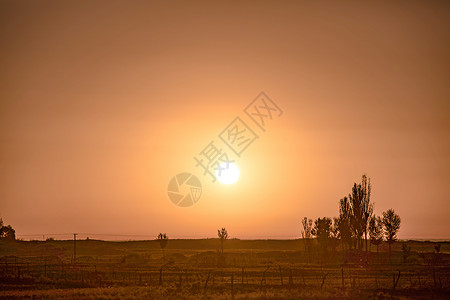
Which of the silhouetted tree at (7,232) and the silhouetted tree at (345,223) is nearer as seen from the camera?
the silhouetted tree at (345,223)

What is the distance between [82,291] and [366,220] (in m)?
43.1

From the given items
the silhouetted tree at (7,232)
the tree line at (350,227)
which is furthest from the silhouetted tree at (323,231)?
the silhouetted tree at (7,232)

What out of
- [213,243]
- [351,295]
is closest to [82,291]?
[351,295]

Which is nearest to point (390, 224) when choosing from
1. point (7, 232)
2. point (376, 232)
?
point (376, 232)

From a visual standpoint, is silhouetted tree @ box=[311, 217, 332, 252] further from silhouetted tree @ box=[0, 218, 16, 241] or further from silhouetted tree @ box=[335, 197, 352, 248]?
silhouetted tree @ box=[0, 218, 16, 241]

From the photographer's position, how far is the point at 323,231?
91.9m

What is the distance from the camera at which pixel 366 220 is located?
7375 cm

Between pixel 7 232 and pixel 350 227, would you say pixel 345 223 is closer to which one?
pixel 350 227

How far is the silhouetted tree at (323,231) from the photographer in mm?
89625

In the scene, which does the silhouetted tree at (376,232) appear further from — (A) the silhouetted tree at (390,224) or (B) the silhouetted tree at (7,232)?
(B) the silhouetted tree at (7,232)

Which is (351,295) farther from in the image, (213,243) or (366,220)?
(213,243)

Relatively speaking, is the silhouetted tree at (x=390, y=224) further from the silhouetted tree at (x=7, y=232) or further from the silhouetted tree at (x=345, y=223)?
the silhouetted tree at (x=7, y=232)

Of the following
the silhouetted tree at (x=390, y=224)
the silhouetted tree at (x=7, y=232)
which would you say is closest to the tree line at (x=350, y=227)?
the silhouetted tree at (x=390, y=224)

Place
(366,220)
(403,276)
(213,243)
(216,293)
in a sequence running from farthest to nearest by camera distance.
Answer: (213,243), (366,220), (403,276), (216,293)
